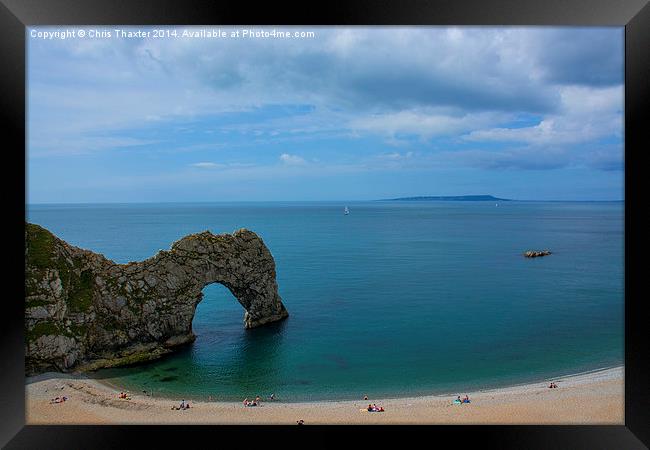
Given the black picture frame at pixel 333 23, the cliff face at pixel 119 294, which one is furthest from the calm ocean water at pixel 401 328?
the black picture frame at pixel 333 23

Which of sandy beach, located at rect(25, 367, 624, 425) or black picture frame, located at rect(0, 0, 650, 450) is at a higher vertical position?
black picture frame, located at rect(0, 0, 650, 450)

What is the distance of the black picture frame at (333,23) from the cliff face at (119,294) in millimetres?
9210

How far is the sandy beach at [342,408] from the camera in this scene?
14625 mm

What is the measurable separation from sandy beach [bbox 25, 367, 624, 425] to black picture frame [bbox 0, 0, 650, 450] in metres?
6.23

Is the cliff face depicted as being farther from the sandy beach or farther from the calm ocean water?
the sandy beach

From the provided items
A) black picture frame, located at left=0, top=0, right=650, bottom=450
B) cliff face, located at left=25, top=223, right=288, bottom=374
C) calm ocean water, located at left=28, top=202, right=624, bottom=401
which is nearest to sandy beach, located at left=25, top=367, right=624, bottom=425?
calm ocean water, located at left=28, top=202, right=624, bottom=401

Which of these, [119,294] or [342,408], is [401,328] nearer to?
[342,408]

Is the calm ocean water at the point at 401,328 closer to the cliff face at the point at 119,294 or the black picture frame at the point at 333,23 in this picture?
the cliff face at the point at 119,294

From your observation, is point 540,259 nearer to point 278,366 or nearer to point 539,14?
point 278,366

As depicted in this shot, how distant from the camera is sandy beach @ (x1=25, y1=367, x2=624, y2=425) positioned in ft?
48.0

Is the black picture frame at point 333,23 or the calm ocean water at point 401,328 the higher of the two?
the black picture frame at point 333,23

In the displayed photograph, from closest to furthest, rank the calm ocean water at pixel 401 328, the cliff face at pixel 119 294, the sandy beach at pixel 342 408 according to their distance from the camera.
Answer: the sandy beach at pixel 342 408
the cliff face at pixel 119 294
the calm ocean water at pixel 401 328

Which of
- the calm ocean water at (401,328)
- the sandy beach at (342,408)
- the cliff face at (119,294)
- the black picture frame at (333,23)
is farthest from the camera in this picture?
the calm ocean water at (401,328)

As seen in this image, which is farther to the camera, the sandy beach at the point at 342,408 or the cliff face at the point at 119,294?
the cliff face at the point at 119,294
